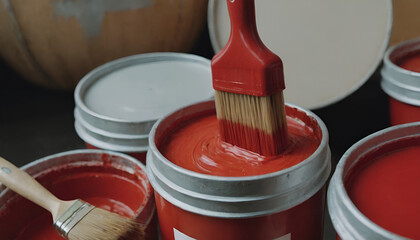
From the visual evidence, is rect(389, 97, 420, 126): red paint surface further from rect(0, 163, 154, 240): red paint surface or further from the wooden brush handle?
the wooden brush handle

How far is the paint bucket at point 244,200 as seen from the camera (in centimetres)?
88

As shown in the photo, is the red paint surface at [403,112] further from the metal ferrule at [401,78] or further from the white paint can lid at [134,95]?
the white paint can lid at [134,95]

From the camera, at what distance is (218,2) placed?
177 cm

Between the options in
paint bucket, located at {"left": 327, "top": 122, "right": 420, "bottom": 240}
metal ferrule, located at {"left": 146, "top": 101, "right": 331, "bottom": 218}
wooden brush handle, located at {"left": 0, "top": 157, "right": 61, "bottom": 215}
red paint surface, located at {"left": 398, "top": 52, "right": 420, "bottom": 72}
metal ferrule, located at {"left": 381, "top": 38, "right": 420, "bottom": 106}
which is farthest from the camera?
red paint surface, located at {"left": 398, "top": 52, "right": 420, "bottom": 72}

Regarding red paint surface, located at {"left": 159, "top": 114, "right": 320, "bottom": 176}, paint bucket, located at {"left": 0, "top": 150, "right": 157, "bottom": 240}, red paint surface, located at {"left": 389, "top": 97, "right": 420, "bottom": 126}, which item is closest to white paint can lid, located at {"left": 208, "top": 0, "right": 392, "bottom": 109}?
red paint surface, located at {"left": 389, "top": 97, "right": 420, "bottom": 126}

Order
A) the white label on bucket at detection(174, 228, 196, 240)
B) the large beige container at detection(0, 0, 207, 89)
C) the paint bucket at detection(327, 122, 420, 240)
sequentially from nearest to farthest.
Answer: the paint bucket at detection(327, 122, 420, 240) → the white label on bucket at detection(174, 228, 196, 240) → the large beige container at detection(0, 0, 207, 89)

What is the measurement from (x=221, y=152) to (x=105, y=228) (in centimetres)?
31

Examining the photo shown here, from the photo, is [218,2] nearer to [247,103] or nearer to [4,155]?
[247,103]

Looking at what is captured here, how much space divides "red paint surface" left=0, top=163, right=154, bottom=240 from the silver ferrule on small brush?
189 mm

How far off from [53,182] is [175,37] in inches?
35.8

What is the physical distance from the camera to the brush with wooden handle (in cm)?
100

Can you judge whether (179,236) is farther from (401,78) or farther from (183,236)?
(401,78)

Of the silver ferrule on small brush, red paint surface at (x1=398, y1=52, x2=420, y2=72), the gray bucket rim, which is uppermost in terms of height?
the gray bucket rim

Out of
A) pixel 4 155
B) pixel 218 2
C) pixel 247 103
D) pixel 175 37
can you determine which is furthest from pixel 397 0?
pixel 4 155
